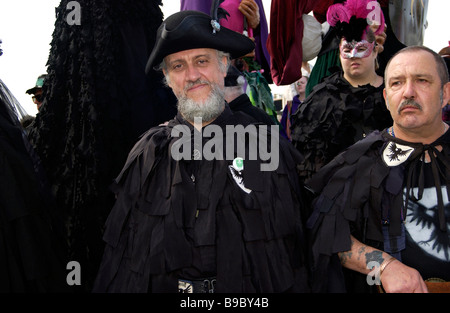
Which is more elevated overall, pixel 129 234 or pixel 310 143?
pixel 310 143

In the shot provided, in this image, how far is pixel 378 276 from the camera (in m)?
2.16

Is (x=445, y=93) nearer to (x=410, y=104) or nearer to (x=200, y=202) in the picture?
(x=410, y=104)

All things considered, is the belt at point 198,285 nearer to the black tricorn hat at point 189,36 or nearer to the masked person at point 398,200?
the masked person at point 398,200

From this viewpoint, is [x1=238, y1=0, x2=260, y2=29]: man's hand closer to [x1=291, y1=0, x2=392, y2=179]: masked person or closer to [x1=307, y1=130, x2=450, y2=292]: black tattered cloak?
[x1=291, y1=0, x2=392, y2=179]: masked person

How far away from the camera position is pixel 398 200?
2.29m

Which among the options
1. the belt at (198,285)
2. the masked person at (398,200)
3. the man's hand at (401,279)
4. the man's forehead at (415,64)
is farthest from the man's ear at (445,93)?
the belt at (198,285)

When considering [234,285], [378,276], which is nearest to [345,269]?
[378,276]

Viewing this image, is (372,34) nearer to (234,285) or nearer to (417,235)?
(417,235)

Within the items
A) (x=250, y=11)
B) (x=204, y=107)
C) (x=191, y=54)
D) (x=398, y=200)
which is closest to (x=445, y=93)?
(x=398, y=200)

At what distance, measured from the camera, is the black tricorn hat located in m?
2.45

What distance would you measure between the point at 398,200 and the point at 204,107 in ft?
4.36

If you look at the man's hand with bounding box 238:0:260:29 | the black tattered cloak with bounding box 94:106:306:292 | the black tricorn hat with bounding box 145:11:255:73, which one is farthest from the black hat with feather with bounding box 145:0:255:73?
the man's hand with bounding box 238:0:260:29
